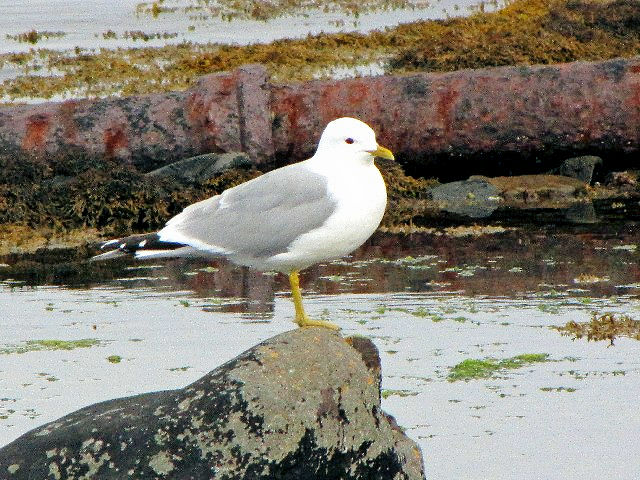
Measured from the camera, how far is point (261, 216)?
5.90m

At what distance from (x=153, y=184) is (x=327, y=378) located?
20.0 ft

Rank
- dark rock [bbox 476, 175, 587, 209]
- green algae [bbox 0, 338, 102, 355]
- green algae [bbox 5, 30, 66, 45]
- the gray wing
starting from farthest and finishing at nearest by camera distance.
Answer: green algae [bbox 5, 30, 66, 45]
dark rock [bbox 476, 175, 587, 209]
green algae [bbox 0, 338, 102, 355]
the gray wing

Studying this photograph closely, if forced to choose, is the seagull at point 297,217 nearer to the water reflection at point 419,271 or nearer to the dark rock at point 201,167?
the water reflection at point 419,271

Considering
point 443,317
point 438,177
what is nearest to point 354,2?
point 438,177

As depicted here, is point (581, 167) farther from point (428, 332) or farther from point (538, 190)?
point (428, 332)

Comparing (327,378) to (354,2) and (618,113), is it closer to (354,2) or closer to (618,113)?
(618,113)

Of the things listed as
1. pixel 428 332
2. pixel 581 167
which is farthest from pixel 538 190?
pixel 428 332

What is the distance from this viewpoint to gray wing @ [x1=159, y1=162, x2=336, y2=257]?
570cm

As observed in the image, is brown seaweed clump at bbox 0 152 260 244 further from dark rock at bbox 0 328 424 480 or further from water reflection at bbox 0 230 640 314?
dark rock at bbox 0 328 424 480

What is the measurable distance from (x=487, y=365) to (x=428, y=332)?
698 mm

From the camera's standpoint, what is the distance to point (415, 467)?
4523 mm

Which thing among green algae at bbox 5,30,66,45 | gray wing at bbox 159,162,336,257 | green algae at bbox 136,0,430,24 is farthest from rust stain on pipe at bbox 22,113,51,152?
green algae at bbox 136,0,430,24

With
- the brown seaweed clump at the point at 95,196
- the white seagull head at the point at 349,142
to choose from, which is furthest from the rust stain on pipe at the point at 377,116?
the white seagull head at the point at 349,142

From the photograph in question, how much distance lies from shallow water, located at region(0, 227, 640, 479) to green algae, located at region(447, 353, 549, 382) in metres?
0.06
